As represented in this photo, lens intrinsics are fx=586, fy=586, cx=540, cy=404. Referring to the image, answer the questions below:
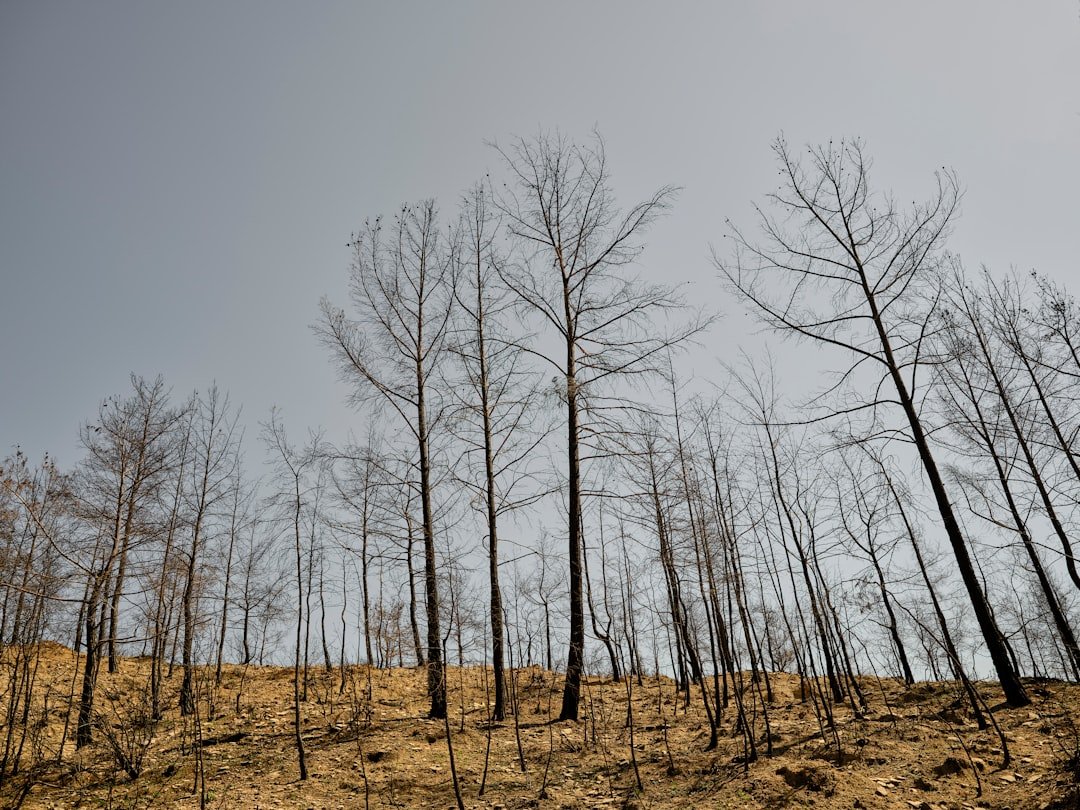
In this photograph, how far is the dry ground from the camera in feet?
21.4

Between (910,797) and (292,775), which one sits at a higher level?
(292,775)

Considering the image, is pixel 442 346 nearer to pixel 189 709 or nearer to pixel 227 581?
pixel 189 709

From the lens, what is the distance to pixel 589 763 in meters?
8.59

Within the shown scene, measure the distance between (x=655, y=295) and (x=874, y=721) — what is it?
27.2ft

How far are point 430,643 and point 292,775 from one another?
3.17 metres

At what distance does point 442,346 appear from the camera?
1318cm

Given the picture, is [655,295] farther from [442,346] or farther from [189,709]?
[189,709]

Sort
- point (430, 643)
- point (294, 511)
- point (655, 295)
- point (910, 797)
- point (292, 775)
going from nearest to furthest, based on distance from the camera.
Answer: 1. point (910, 797)
2. point (292, 775)
3. point (430, 643)
4. point (655, 295)
5. point (294, 511)

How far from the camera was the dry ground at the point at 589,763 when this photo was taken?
6.54 metres

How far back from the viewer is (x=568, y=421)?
11.7 m

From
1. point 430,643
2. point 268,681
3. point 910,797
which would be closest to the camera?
point 910,797

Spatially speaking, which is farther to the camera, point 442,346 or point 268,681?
point 268,681

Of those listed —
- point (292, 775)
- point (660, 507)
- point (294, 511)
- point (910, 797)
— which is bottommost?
point (910, 797)

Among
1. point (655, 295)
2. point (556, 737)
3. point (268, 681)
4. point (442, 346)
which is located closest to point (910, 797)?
point (556, 737)
